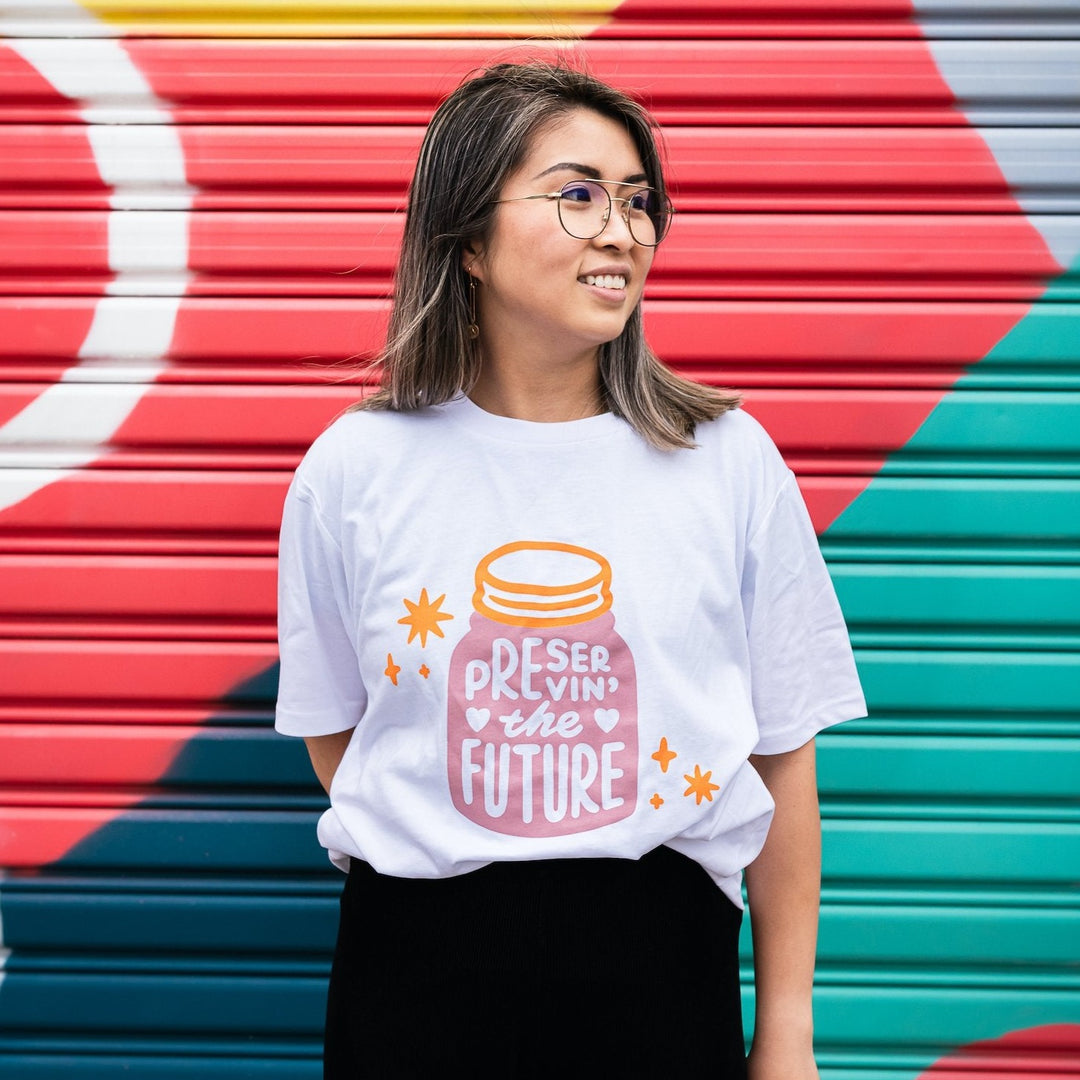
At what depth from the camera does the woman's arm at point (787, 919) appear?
62.9 inches

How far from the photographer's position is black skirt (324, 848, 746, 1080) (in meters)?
1.42

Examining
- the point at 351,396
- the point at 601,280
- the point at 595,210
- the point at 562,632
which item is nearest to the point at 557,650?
the point at 562,632

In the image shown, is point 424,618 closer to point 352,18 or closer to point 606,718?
point 606,718

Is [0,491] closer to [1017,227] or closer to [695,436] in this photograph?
[695,436]

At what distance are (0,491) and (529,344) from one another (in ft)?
5.34

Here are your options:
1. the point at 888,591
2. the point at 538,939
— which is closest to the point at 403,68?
the point at 888,591

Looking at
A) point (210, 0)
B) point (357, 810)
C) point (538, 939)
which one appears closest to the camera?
point (538, 939)

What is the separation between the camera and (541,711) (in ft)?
4.77

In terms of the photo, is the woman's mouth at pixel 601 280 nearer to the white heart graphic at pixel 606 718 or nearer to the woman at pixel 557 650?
the woman at pixel 557 650

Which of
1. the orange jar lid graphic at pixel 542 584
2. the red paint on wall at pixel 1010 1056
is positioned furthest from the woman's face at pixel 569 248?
the red paint on wall at pixel 1010 1056

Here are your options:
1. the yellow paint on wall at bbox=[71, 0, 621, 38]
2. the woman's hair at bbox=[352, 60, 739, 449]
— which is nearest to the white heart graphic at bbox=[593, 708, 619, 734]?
the woman's hair at bbox=[352, 60, 739, 449]

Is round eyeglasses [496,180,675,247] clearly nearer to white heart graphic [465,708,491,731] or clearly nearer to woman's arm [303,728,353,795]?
white heart graphic [465,708,491,731]

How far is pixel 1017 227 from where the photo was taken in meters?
2.42

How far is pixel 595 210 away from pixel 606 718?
2.58 ft
